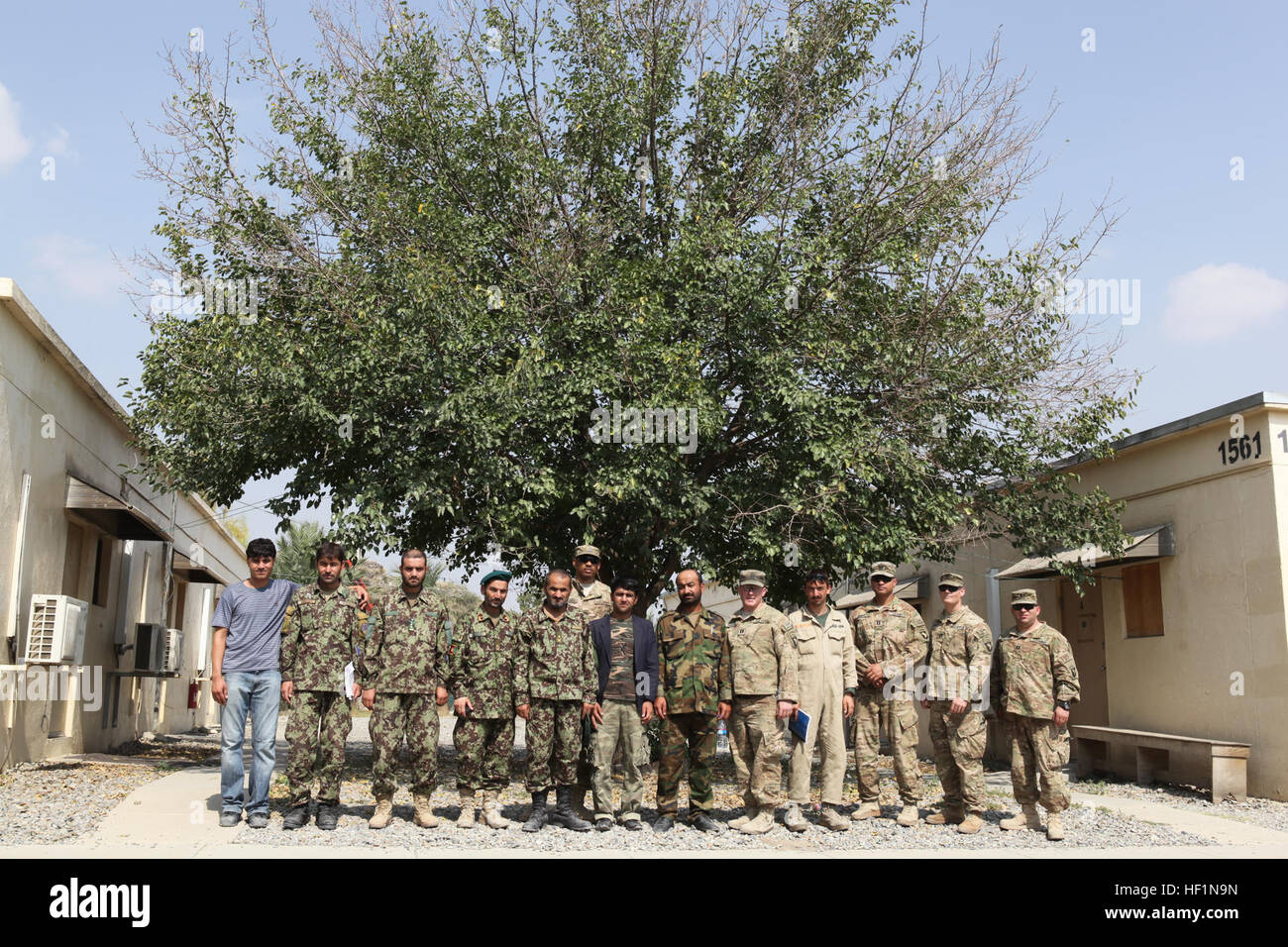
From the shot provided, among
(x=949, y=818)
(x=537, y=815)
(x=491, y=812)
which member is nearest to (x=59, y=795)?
(x=491, y=812)

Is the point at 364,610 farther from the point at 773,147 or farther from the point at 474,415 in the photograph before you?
the point at 773,147

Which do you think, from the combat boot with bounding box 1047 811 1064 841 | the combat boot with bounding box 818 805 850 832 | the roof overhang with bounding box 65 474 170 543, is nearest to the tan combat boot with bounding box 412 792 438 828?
the combat boot with bounding box 818 805 850 832

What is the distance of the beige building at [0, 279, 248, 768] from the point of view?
9.88m

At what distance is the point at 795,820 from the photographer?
24.2 ft

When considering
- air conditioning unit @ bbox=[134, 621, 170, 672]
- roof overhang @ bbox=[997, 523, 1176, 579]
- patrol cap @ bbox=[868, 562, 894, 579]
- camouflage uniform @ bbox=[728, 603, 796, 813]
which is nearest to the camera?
camouflage uniform @ bbox=[728, 603, 796, 813]

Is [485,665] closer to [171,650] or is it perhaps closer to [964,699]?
[964,699]

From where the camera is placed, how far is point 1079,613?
43.1ft

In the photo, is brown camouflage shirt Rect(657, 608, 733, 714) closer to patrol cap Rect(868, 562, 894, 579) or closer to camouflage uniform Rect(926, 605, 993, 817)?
patrol cap Rect(868, 562, 894, 579)

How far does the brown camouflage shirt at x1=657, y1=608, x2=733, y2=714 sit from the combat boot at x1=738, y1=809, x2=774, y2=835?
806mm

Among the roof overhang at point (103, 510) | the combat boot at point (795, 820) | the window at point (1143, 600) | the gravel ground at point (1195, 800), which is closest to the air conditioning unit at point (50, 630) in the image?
the roof overhang at point (103, 510)

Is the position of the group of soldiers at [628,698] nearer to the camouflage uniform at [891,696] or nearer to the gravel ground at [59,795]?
the camouflage uniform at [891,696]

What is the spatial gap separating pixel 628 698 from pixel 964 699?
2489 millimetres

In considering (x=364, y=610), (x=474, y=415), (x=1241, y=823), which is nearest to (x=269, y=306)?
(x=474, y=415)
